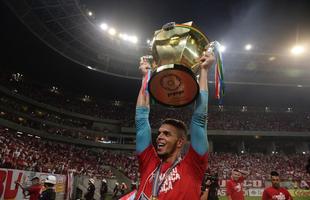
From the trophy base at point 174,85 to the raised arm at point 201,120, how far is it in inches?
2.7

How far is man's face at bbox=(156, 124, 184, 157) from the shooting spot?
2227 millimetres

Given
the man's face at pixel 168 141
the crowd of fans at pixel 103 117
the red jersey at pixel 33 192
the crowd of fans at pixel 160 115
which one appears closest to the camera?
the man's face at pixel 168 141

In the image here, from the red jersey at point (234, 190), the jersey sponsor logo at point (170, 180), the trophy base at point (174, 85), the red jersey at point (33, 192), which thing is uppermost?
the trophy base at point (174, 85)

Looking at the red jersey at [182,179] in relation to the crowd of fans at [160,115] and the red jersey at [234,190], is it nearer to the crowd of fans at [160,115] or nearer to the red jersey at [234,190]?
the red jersey at [234,190]

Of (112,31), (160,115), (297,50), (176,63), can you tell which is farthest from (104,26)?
(176,63)

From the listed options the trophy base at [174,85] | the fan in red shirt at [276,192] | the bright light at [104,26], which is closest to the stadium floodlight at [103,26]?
the bright light at [104,26]

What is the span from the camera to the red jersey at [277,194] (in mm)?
6605

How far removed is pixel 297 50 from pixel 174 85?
42.4m

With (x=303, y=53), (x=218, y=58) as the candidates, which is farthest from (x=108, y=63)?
(x=218, y=58)

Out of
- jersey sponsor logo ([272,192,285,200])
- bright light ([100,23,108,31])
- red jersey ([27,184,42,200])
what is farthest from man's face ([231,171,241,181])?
bright light ([100,23,108,31])

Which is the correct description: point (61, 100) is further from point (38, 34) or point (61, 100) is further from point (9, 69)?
point (38, 34)

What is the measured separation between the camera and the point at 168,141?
7.35ft

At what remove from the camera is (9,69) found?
35.1 metres

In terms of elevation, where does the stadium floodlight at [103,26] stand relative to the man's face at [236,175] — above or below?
above
